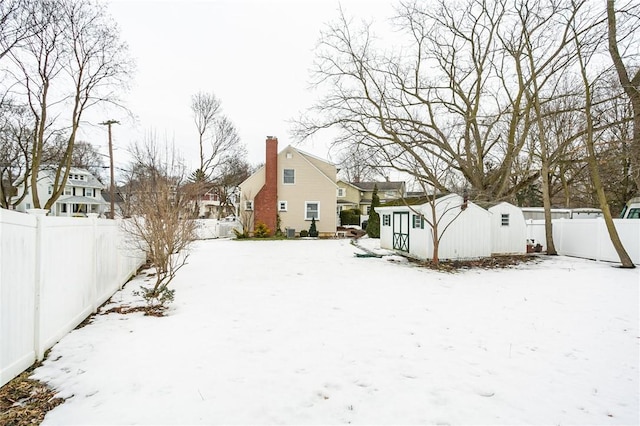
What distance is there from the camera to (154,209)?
658 cm

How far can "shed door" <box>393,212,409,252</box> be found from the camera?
14141 mm

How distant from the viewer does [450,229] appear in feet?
41.9

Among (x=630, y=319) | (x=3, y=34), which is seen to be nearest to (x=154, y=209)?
(x=630, y=319)

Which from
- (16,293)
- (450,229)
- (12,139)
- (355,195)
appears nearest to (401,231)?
(450,229)

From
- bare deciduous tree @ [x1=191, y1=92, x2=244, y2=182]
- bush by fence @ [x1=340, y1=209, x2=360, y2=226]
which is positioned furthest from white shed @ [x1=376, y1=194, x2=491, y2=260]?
bare deciduous tree @ [x1=191, y1=92, x2=244, y2=182]

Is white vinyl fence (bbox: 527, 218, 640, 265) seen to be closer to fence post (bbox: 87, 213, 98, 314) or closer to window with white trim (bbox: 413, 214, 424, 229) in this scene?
window with white trim (bbox: 413, 214, 424, 229)

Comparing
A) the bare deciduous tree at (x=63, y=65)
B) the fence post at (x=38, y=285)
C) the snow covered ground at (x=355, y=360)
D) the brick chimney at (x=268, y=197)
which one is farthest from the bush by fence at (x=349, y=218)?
the fence post at (x=38, y=285)

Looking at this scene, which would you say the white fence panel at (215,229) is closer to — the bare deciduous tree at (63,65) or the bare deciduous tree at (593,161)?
the bare deciduous tree at (63,65)

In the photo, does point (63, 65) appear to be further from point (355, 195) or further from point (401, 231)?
point (355, 195)

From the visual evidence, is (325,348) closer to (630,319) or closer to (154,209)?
(154,209)

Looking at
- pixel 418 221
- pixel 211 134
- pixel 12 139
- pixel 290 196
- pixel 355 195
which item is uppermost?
pixel 211 134

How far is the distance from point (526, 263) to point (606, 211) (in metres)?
3.03

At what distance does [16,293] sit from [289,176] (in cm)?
2144

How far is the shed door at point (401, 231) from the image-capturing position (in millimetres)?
14141
